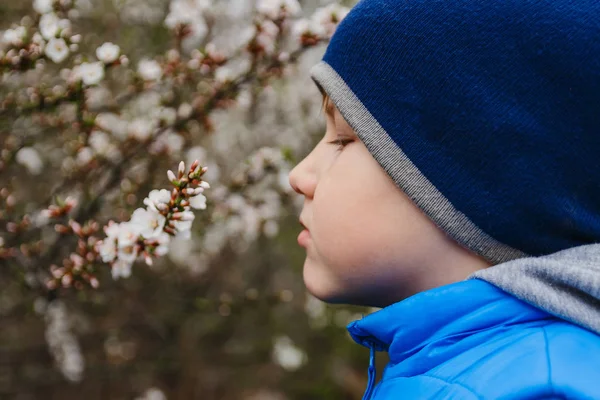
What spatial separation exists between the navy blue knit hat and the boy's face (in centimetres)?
4

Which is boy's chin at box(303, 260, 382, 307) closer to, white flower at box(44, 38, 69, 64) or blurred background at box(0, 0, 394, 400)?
blurred background at box(0, 0, 394, 400)

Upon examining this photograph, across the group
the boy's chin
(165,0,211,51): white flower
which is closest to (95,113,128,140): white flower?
(165,0,211,51): white flower

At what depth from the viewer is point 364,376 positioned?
15.2 ft

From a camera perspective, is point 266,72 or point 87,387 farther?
point 87,387

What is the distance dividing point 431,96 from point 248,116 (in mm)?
3142

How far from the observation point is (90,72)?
62.6 inches

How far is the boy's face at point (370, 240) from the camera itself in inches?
42.9

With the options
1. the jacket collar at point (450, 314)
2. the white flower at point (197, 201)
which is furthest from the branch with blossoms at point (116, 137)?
the jacket collar at point (450, 314)

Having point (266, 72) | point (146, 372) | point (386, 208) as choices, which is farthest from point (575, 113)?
point (146, 372)

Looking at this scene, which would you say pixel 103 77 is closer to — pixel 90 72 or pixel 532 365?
pixel 90 72

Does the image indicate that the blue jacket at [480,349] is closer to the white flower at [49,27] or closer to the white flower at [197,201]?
the white flower at [197,201]

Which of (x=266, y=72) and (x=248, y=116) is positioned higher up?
(x=266, y=72)

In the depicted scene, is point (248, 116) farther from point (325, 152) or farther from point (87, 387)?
point (325, 152)

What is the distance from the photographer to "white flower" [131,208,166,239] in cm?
122
